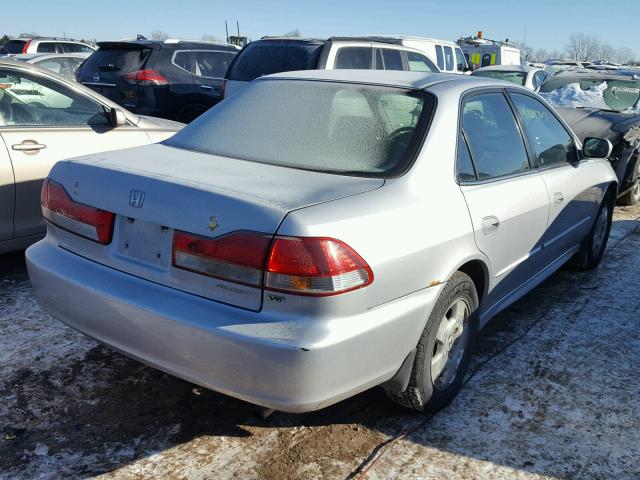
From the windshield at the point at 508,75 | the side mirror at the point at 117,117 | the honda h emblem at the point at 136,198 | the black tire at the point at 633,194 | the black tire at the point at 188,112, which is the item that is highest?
the honda h emblem at the point at 136,198

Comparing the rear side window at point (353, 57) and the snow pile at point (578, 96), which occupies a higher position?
the rear side window at point (353, 57)

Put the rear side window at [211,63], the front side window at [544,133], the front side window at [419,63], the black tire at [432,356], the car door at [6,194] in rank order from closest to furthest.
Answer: the black tire at [432,356] < the front side window at [544,133] < the car door at [6,194] < the rear side window at [211,63] < the front side window at [419,63]

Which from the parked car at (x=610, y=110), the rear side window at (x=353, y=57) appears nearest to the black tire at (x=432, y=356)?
the parked car at (x=610, y=110)

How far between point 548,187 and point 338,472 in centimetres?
217

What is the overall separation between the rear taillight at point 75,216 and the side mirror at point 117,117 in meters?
2.19

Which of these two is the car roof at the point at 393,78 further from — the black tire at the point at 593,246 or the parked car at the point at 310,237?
the black tire at the point at 593,246

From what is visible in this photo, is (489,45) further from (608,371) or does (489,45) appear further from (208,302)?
(208,302)

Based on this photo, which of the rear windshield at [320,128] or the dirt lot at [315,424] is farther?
the rear windshield at [320,128]

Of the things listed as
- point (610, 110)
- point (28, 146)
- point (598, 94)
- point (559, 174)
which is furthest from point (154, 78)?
point (559, 174)

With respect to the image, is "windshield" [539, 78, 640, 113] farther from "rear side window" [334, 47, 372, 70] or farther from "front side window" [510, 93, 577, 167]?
"front side window" [510, 93, 577, 167]

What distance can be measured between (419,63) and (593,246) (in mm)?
6292

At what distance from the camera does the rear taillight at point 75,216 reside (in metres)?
2.74

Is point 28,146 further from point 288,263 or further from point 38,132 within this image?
point 288,263

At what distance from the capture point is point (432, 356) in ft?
9.75
